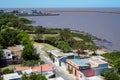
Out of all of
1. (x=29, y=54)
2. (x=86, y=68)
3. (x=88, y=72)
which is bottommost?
(x=88, y=72)

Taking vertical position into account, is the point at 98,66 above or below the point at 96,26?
above

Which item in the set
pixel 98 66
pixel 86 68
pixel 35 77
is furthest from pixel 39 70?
pixel 98 66

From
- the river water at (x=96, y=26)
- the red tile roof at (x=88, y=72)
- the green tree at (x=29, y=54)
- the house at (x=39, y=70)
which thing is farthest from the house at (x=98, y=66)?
the river water at (x=96, y=26)

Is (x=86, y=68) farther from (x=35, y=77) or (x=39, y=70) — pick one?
(x=35, y=77)

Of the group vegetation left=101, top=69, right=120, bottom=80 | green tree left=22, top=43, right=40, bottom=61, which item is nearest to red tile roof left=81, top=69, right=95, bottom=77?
vegetation left=101, top=69, right=120, bottom=80

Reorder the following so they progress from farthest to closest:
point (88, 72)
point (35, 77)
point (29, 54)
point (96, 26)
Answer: point (96, 26), point (29, 54), point (88, 72), point (35, 77)

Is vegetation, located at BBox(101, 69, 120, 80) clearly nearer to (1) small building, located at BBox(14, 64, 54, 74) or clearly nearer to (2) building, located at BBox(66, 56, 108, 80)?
(2) building, located at BBox(66, 56, 108, 80)

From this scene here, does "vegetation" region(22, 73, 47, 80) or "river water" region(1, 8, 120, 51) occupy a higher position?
"vegetation" region(22, 73, 47, 80)

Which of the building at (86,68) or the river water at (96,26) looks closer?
the building at (86,68)

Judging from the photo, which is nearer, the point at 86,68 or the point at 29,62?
the point at 86,68

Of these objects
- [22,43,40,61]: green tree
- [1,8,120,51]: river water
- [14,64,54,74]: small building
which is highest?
[22,43,40,61]: green tree

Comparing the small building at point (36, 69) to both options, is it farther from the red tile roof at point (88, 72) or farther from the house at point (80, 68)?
the red tile roof at point (88, 72)

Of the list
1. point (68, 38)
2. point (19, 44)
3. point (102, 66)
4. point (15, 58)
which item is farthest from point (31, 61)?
point (68, 38)
